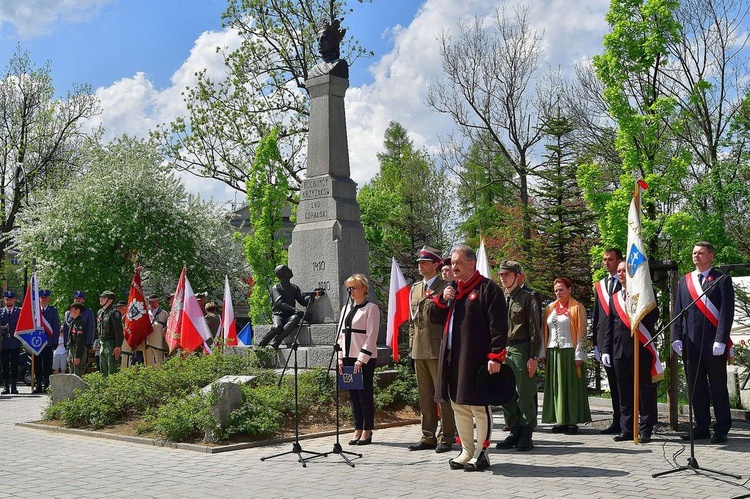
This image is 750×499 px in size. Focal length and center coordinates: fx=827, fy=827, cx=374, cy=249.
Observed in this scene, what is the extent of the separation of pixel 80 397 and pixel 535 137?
80.2 feet

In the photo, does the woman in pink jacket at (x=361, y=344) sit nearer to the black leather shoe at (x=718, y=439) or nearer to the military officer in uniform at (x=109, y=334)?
the black leather shoe at (x=718, y=439)

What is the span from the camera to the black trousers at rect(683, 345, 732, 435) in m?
9.30

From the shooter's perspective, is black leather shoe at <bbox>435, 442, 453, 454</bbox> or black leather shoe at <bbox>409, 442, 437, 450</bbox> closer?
black leather shoe at <bbox>435, 442, 453, 454</bbox>

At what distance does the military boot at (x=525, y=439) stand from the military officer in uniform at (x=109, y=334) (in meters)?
8.99

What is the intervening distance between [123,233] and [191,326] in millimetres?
18317

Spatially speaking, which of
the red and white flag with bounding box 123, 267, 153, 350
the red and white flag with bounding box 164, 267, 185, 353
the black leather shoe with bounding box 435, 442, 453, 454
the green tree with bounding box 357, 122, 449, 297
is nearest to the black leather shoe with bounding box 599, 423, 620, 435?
the black leather shoe with bounding box 435, 442, 453, 454

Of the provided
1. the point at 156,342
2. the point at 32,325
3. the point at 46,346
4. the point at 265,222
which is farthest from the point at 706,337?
the point at 265,222

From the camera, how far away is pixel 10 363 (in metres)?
18.8

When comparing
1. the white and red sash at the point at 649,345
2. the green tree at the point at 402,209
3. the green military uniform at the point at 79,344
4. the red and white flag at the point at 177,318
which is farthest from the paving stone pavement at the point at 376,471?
the green tree at the point at 402,209

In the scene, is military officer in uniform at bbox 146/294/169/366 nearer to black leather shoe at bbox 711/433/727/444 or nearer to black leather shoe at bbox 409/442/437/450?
black leather shoe at bbox 409/442/437/450

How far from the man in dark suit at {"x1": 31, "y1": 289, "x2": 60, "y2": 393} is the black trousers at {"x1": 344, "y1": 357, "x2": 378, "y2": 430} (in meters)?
11.5

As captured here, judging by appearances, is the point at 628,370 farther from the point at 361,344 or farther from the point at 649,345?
the point at 361,344

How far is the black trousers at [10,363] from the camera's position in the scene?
1855cm

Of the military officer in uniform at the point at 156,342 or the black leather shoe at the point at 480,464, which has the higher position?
the military officer in uniform at the point at 156,342
